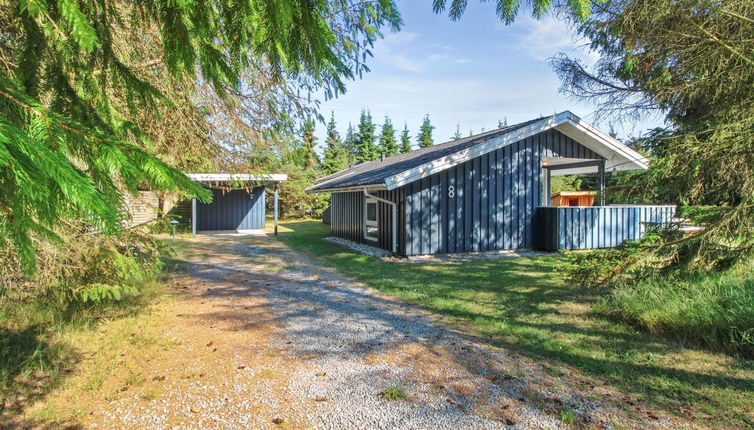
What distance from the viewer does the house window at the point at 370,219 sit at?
13.7 m

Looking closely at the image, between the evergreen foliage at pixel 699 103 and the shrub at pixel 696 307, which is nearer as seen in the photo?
the shrub at pixel 696 307

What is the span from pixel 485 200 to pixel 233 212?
13.9 m

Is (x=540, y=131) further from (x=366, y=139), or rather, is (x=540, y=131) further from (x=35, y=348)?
(x=366, y=139)

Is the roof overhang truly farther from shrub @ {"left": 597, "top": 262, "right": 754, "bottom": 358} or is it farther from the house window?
shrub @ {"left": 597, "top": 262, "right": 754, "bottom": 358}

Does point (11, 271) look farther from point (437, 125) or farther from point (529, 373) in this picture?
point (437, 125)

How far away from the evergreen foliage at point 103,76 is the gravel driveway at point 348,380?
6.07 feet

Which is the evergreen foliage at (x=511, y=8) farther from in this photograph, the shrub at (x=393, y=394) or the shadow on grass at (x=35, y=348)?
the shadow on grass at (x=35, y=348)

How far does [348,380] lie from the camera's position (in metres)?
3.66

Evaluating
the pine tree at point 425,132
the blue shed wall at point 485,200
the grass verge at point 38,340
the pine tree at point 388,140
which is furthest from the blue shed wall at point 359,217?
the pine tree at point 425,132

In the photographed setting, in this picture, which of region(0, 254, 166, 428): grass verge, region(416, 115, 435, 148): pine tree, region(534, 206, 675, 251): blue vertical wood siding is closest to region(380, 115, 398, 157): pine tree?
region(416, 115, 435, 148): pine tree

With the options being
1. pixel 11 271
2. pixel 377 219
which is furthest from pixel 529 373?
pixel 377 219

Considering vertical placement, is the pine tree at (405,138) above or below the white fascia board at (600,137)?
above

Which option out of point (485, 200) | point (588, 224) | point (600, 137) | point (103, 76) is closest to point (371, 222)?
point (485, 200)

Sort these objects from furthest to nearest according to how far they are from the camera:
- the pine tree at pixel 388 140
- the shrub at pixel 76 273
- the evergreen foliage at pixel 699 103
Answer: the pine tree at pixel 388 140, the evergreen foliage at pixel 699 103, the shrub at pixel 76 273
